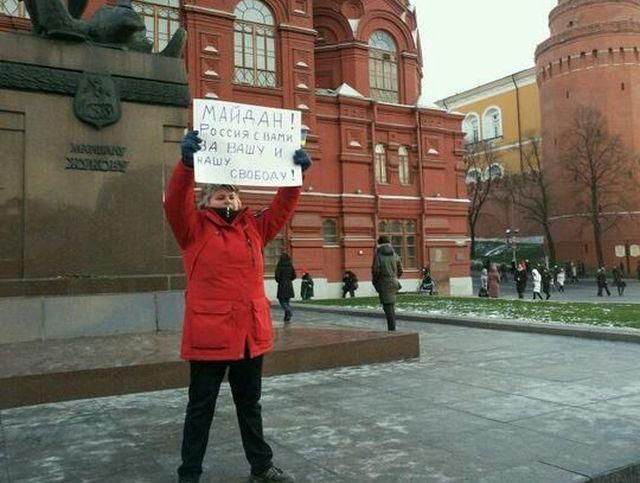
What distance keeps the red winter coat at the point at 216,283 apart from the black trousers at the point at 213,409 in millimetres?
118

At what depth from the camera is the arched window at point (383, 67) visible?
38.6m

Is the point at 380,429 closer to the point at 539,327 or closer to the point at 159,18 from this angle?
the point at 539,327

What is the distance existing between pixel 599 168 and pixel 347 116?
28.4 m

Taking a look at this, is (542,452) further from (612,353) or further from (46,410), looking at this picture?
(612,353)

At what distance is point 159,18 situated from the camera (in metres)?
30.1

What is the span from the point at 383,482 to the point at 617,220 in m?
57.1

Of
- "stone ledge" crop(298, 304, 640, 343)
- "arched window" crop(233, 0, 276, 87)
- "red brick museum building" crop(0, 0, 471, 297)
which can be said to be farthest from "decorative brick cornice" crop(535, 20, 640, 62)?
"stone ledge" crop(298, 304, 640, 343)

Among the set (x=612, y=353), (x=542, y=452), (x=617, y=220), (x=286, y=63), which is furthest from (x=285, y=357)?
(x=617, y=220)

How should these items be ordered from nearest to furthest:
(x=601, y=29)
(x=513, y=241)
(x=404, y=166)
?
1. (x=404, y=166)
2. (x=513, y=241)
3. (x=601, y=29)

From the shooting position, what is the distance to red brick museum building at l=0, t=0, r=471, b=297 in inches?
1249

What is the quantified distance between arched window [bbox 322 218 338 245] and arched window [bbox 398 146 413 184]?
5430 mm

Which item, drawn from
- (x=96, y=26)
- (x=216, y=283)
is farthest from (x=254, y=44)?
(x=216, y=283)

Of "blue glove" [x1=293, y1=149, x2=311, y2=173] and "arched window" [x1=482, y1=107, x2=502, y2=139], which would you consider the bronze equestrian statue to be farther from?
"arched window" [x1=482, y1=107, x2=502, y2=139]

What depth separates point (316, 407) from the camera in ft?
19.8
